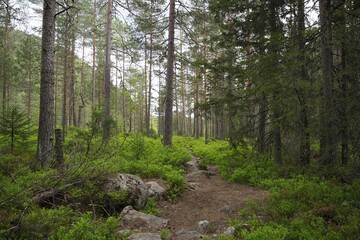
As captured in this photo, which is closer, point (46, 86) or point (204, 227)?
point (204, 227)

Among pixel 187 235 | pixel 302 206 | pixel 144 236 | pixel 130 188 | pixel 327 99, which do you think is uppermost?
pixel 327 99

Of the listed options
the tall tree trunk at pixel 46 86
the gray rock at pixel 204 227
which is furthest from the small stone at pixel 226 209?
the tall tree trunk at pixel 46 86

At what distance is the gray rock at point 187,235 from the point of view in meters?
4.17

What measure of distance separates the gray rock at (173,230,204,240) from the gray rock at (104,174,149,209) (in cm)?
147

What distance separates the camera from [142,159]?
916cm

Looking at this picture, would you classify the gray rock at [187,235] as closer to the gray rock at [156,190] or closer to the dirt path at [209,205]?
the dirt path at [209,205]

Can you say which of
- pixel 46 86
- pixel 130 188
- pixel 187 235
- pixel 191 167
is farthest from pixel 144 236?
pixel 191 167

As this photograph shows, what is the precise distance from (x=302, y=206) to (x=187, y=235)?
8.56ft

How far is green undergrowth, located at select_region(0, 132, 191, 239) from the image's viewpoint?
11.4 ft

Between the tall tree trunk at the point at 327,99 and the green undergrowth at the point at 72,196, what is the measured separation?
4.29 metres

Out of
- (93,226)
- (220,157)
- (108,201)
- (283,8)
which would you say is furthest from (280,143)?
(93,226)

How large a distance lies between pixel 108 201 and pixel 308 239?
3.99 m

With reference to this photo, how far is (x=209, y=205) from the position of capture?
20.5 ft

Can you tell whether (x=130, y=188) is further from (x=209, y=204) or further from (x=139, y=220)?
(x=209, y=204)
